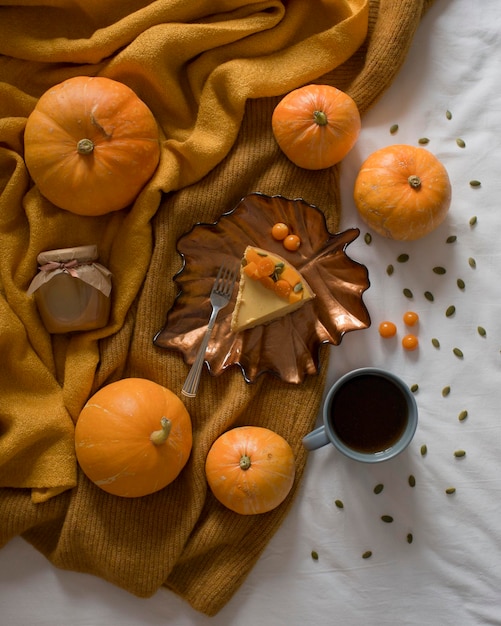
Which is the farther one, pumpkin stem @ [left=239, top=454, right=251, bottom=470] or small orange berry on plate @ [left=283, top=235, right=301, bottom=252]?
small orange berry on plate @ [left=283, top=235, right=301, bottom=252]

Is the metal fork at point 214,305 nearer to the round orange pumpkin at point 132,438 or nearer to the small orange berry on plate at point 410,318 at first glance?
the round orange pumpkin at point 132,438

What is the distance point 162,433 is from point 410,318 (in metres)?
0.59

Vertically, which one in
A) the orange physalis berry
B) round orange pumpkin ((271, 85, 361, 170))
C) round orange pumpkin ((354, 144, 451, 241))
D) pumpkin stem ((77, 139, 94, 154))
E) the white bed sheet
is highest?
pumpkin stem ((77, 139, 94, 154))

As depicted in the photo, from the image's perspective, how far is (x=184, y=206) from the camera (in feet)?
4.61

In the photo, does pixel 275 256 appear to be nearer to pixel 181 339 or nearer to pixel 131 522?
pixel 181 339

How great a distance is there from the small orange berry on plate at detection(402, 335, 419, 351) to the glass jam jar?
65cm

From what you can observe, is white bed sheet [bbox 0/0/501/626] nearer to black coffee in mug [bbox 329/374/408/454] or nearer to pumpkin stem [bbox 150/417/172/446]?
black coffee in mug [bbox 329/374/408/454]

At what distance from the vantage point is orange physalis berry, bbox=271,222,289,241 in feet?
4.54

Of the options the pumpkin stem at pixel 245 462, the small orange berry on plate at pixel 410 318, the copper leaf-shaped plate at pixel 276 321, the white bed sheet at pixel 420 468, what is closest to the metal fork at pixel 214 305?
the copper leaf-shaped plate at pixel 276 321

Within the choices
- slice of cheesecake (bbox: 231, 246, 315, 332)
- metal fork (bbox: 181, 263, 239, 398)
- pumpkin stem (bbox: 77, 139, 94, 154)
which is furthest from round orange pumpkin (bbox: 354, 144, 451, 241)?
pumpkin stem (bbox: 77, 139, 94, 154)

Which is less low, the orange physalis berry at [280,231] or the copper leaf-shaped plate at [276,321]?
the orange physalis berry at [280,231]

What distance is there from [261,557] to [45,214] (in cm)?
87

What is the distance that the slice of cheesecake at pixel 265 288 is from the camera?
134 centimetres

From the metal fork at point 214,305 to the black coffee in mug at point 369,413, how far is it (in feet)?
0.93
